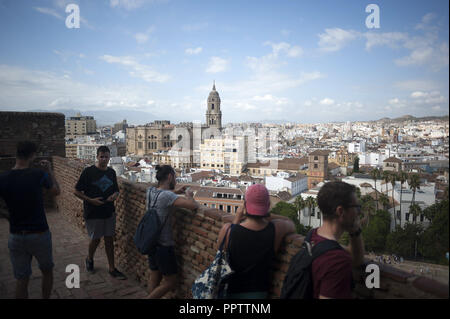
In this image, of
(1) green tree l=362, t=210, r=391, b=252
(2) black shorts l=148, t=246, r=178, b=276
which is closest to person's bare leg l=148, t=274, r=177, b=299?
(2) black shorts l=148, t=246, r=178, b=276

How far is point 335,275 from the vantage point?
1377mm

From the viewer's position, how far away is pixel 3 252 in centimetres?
432

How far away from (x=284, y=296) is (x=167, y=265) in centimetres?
138

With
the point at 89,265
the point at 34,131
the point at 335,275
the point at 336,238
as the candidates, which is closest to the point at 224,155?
the point at 34,131

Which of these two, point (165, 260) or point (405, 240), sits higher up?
point (165, 260)

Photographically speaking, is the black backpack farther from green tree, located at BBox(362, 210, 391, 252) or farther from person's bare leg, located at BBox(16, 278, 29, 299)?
green tree, located at BBox(362, 210, 391, 252)

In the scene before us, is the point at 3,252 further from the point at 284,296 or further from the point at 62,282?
the point at 284,296

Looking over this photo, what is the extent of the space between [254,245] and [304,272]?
0.42 metres

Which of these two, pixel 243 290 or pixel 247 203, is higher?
pixel 247 203

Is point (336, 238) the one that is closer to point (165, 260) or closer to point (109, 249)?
point (165, 260)

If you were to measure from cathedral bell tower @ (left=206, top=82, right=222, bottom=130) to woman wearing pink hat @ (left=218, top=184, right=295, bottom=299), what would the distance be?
89533mm

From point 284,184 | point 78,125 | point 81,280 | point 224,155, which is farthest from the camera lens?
point 78,125

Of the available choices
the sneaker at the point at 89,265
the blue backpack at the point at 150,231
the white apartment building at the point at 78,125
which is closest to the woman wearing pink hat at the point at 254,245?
the blue backpack at the point at 150,231
